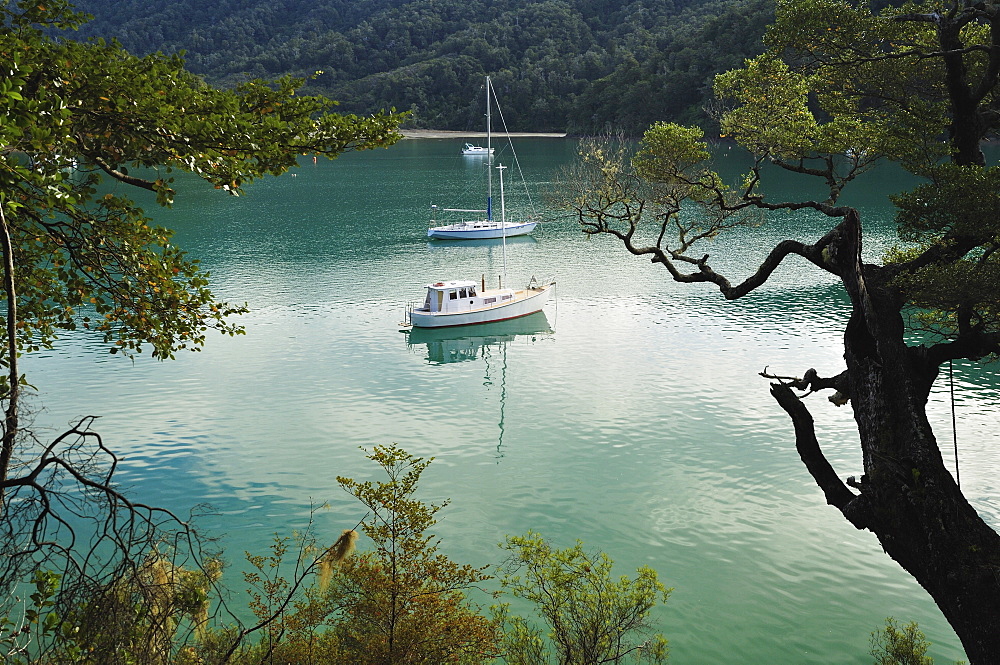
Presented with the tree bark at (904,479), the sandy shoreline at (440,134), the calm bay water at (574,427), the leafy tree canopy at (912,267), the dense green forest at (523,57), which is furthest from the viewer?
the sandy shoreline at (440,134)

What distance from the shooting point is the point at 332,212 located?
59438 millimetres

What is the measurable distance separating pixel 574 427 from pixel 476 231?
94.3 ft

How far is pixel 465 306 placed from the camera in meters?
31.4

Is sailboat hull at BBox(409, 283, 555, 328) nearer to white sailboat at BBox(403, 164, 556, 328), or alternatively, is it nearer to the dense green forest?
white sailboat at BBox(403, 164, 556, 328)

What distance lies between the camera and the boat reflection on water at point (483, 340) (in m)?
28.3

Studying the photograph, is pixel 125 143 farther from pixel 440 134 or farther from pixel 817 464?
pixel 440 134

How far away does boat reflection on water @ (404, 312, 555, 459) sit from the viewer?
28.3 meters

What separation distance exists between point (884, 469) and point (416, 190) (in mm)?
65468

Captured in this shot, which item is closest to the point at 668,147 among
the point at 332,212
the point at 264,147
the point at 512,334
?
the point at 264,147

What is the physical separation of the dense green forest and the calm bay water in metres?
64.2

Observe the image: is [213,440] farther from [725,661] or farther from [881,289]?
[881,289]

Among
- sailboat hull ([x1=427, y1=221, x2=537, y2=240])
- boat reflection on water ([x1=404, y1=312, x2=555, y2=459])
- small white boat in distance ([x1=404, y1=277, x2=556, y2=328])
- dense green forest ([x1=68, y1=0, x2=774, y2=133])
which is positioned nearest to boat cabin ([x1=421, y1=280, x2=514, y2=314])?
small white boat in distance ([x1=404, y1=277, x2=556, y2=328])

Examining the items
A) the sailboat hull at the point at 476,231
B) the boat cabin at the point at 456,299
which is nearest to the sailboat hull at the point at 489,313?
the boat cabin at the point at 456,299

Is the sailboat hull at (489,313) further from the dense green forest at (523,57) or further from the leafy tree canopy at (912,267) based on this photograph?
the dense green forest at (523,57)
